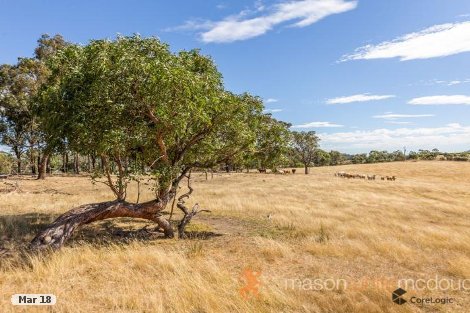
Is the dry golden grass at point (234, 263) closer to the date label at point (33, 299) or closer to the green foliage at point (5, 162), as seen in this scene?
the date label at point (33, 299)

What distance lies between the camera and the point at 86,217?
538 inches

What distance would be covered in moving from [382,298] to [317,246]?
221 inches

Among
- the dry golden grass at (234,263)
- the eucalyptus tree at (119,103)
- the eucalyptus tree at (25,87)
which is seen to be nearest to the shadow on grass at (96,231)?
the dry golden grass at (234,263)

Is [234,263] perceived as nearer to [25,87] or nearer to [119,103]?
[119,103]

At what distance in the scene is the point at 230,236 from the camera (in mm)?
16703

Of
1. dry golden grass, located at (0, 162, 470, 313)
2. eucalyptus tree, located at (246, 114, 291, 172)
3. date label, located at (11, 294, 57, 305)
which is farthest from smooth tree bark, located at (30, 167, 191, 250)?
eucalyptus tree, located at (246, 114, 291, 172)

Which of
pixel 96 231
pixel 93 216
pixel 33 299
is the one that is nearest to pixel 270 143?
pixel 93 216

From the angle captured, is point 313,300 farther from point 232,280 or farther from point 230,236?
point 230,236

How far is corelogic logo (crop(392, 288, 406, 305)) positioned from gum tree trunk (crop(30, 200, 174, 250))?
10.3 m

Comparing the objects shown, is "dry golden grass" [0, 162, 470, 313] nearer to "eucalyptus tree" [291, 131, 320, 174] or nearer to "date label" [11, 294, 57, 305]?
"date label" [11, 294, 57, 305]

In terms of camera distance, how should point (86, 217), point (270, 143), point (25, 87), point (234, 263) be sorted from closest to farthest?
1. point (234, 263)
2. point (86, 217)
3. point (270, 143)
4. point (25, 87)

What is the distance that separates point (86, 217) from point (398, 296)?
1173 centimetres

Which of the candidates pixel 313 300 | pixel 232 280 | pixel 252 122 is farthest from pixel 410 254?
pixel 252 122

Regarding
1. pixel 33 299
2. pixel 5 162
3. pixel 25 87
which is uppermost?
pixel 25 87
